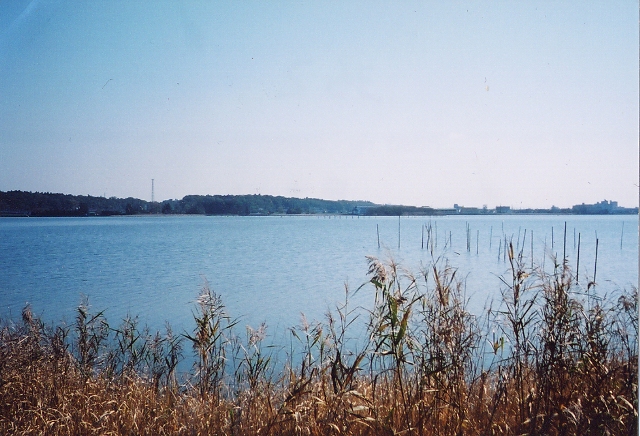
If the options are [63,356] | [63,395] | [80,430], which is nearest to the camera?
[80,430]

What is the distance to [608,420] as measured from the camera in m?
3.08

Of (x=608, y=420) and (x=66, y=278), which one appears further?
(x=66, y=278)

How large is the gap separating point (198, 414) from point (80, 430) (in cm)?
88

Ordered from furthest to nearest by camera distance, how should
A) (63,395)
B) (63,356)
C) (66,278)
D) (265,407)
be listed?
1. (66,278)
2. (63,356)
3. (63,395)
4. (265,407)

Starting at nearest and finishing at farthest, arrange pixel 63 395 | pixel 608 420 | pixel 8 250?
pixel 608 420 < pixel 63 395 < pixel 8 250

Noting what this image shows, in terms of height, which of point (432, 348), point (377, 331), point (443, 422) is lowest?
point (443, 422)

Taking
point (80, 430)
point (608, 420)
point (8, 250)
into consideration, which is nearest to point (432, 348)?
point (608, 420)

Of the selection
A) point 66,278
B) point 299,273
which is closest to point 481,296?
point 299,273

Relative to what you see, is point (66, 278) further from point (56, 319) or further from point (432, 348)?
point (432, 348)

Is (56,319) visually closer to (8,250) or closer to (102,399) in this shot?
(102,399)

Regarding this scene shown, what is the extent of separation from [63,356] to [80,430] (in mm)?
1890

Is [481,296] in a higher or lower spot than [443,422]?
lower

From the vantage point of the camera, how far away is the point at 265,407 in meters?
4.04

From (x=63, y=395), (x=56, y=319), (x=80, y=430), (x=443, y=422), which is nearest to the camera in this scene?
(x=443, y=422)
